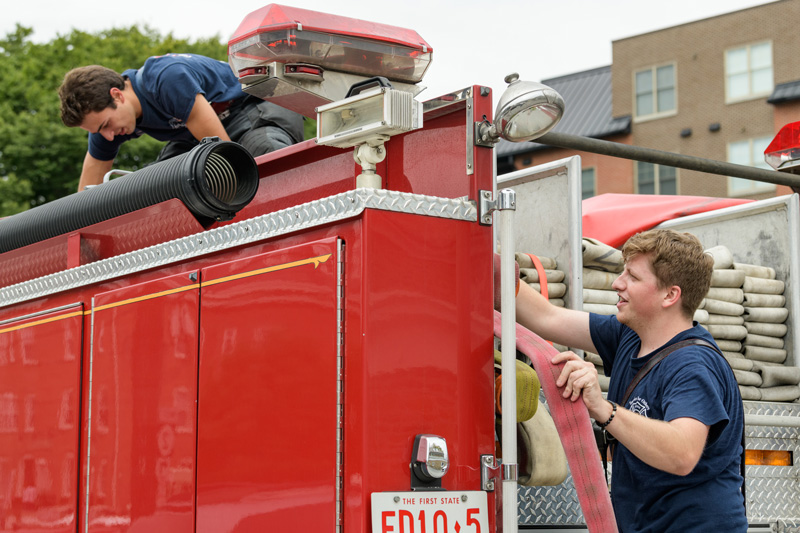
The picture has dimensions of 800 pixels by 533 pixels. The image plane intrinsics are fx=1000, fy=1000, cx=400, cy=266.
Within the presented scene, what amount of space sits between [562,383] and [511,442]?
0.27m

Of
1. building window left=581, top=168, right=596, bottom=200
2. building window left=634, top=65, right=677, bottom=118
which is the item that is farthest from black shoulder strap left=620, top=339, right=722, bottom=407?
building window left=634, top=65, right=677, bottom=118

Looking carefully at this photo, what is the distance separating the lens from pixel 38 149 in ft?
75.1

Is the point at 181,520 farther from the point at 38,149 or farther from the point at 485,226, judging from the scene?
the point at 38,149

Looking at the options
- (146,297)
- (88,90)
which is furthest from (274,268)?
(88,90)

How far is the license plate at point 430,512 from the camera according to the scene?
214 cm

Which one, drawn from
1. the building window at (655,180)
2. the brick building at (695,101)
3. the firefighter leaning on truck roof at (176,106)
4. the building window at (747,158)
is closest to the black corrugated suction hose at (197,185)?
the firefighter leaning on truck roof at (176,106)

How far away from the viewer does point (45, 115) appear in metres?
22.9

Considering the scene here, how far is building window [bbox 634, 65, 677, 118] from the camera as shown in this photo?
30453 mm

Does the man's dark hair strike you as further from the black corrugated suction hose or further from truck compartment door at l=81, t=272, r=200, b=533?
truck compartment door at l=81, t=272, r=200, b=533

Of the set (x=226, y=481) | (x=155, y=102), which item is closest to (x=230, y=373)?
(x=226, y=481)

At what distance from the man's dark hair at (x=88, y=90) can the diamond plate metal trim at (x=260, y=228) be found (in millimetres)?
794

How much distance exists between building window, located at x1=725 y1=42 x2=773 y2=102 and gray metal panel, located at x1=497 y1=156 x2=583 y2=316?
2725 centimetres

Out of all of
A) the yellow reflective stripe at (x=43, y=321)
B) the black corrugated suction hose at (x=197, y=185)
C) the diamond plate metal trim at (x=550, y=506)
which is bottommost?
the diamond plate metal trim at (x=550, y=506)

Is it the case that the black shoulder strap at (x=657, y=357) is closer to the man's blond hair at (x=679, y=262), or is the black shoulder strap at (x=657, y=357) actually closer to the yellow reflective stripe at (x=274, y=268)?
the man's blond hair at (x=679, y=262)
